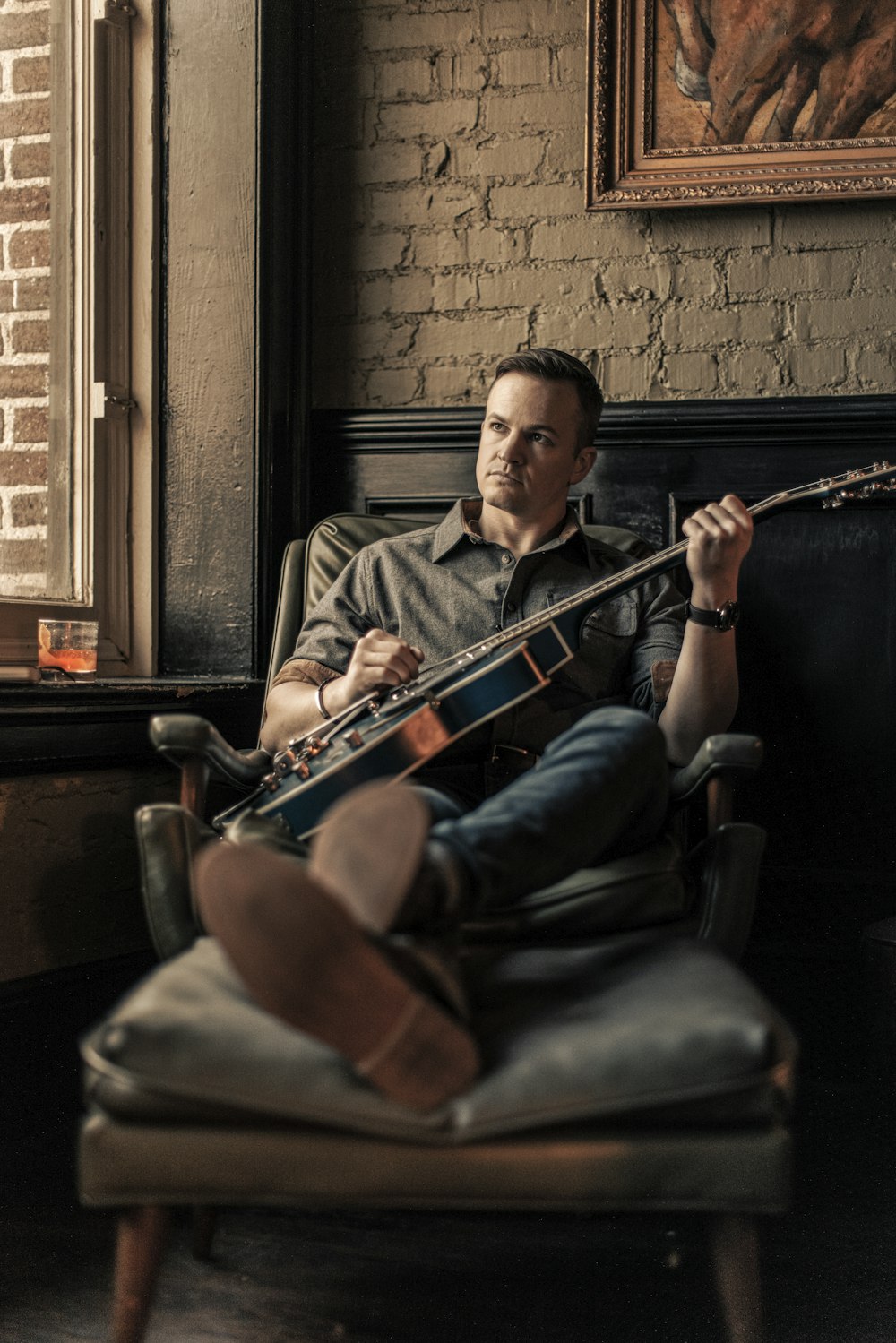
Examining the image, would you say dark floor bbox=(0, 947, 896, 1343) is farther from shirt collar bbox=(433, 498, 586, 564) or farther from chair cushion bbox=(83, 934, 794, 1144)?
shirt collar bbox=(433, 498, 586, 564)

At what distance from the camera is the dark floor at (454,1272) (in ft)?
4.63

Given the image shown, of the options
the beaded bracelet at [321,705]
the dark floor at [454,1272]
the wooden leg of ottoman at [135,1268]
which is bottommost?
the dark floor at [454,1272]

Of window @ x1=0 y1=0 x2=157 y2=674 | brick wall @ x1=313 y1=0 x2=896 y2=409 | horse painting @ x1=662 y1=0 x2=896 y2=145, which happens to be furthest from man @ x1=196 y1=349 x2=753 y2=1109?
horse painting @ x1=662 y1=0 x2=896 y2=145

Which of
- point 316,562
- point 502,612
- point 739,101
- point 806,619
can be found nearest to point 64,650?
point 316,562

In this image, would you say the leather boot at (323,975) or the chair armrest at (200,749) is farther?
the chair armrest at (200,749)

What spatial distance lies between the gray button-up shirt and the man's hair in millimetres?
176

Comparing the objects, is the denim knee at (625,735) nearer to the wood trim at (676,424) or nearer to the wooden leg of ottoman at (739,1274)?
the wooden leg of ottoman at (739,1274)

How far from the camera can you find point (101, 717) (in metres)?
2.05

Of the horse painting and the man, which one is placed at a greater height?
the horse painting

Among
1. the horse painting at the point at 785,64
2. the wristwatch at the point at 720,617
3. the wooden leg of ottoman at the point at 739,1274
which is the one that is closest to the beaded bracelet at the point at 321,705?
the wristwatch at the point at 720,617

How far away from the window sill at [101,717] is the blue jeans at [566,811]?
3.02 feet

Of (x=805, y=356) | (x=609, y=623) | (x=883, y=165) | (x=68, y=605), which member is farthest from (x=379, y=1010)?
(x=883, y=165)

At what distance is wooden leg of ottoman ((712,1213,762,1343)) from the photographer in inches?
42.9

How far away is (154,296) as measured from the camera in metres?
2.56
